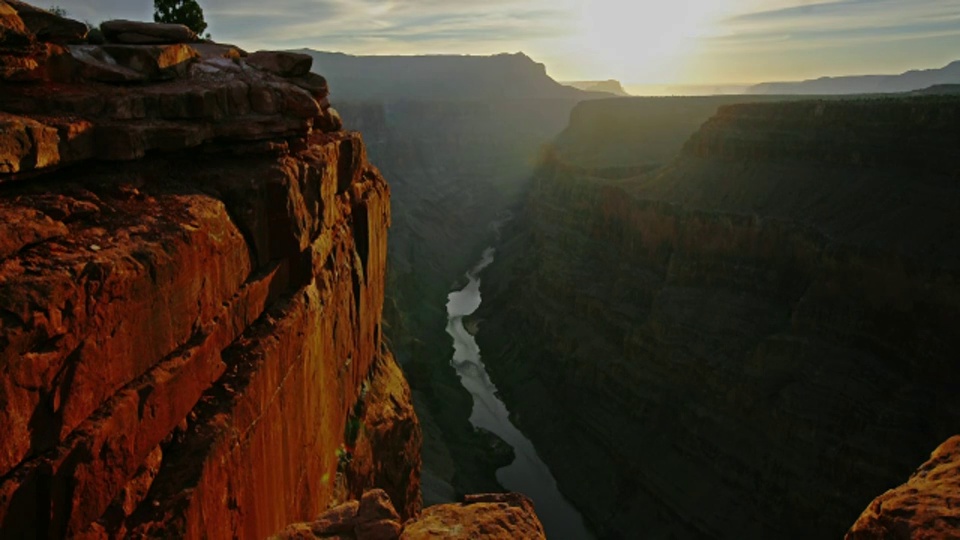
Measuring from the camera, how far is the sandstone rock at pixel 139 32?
14.1 meters

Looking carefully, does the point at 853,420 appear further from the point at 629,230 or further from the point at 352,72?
the point at 352,72

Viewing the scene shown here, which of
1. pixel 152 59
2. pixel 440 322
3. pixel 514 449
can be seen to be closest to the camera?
pixel 152 59

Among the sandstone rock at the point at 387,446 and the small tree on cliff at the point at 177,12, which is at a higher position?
the small tree on cliff at the point at 177,12

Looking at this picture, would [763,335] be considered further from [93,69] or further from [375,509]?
[93,69]

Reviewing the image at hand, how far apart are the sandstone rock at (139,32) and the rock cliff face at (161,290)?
4.1 inches

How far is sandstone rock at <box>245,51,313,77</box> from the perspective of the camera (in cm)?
1761

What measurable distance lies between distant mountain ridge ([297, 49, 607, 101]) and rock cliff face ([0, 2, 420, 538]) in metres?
168

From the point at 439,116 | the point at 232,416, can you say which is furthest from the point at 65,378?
the point at 439,116

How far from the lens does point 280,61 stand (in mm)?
17938

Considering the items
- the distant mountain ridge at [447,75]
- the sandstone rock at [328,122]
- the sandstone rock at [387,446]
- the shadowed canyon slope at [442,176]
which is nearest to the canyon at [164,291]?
the sandstone rock at [328,122]

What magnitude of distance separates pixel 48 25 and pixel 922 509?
49.0ft

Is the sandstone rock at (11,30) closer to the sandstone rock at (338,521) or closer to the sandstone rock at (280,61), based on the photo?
the sandstone rock at (280,61)

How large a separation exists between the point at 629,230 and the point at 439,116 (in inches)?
3807

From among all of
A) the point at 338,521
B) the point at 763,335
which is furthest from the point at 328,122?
the point at 763,335
